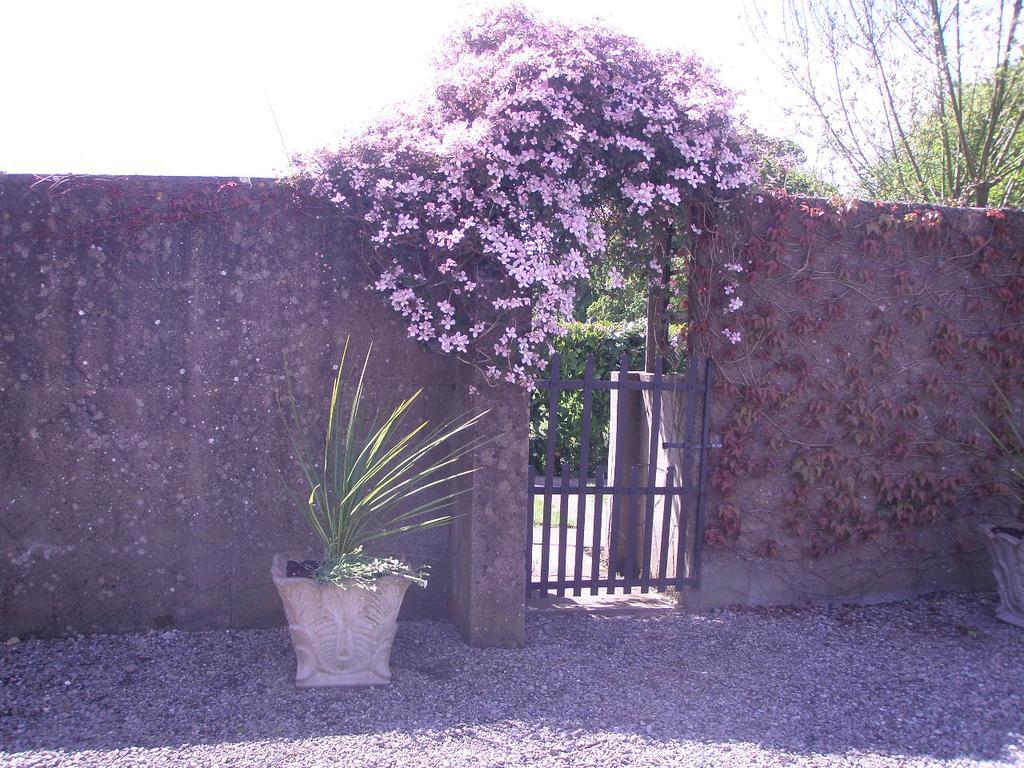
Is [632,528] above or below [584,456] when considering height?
below

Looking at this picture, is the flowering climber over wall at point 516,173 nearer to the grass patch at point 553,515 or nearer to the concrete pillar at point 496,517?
the concrete pillar at point 496,517

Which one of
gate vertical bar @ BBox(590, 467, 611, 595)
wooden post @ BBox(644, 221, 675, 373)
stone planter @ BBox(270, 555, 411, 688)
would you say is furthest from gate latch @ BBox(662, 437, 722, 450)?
stone planter @ BBox(270, 555, 411, 688)

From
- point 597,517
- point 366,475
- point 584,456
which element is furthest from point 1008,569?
point 366,475

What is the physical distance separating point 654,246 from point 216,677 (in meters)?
3.14

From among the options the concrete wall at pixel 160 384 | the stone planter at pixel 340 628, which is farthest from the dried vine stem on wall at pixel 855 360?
the stone planter at pixel 340 628

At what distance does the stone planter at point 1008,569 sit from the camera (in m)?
4.59

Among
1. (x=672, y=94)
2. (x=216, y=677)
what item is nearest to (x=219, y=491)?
(x=216, y=677)

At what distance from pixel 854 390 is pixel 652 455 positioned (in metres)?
1.28

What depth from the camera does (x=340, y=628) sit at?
3602 mm

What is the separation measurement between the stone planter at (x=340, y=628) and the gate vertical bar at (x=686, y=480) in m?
1.83

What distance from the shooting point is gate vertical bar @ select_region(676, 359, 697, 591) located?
4.68m

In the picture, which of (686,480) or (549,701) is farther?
(686,480)

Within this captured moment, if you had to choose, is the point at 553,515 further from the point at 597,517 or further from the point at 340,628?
the point at 340,628

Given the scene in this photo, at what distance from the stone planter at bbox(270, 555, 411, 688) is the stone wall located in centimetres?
203
